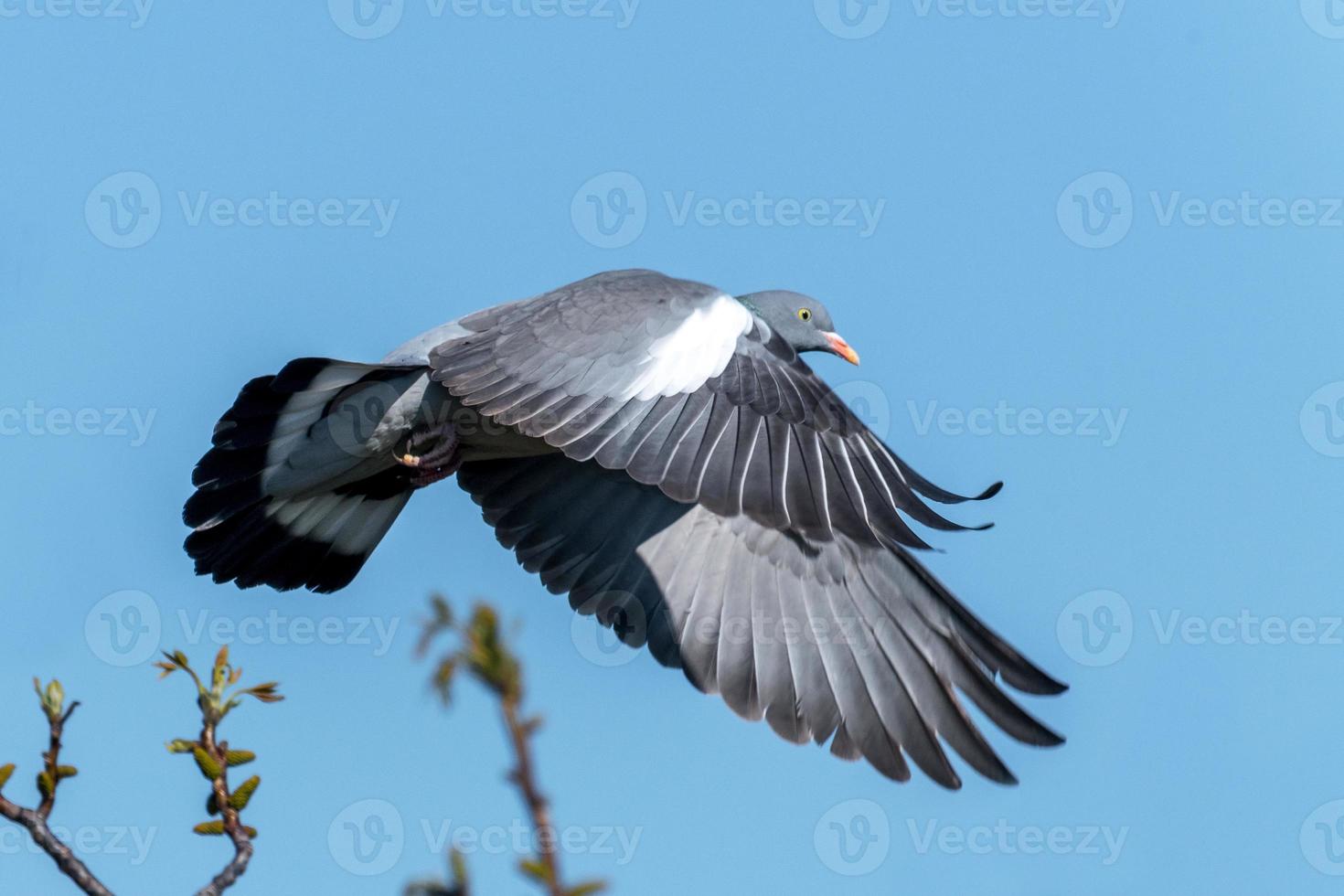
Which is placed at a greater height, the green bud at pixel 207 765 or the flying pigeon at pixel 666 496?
the flying pigeon at pixel 666 496

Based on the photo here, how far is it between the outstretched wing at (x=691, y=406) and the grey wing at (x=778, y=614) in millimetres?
357

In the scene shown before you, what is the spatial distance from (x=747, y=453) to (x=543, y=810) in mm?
4976

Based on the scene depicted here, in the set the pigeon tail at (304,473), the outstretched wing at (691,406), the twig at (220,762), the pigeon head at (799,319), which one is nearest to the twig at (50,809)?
the twig at (220,762)

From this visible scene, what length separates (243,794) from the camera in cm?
282

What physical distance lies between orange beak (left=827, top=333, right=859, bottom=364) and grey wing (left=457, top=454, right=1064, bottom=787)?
1.62m

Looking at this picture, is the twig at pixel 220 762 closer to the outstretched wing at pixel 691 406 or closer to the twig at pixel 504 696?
the twig at pixel 504 696

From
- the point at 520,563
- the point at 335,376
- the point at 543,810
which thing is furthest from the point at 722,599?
the point at 543,810

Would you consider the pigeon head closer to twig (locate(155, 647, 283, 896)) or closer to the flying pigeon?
the flying pigeon

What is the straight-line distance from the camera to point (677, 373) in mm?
6754

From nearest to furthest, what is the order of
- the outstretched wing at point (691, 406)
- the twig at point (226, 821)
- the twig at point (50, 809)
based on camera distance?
the twig at point (50, 809), the twig at point (226, 821), the outstretched wing at point (691, 406)

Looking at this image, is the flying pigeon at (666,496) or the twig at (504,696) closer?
the twig at (504,696)

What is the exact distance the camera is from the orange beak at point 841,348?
30.0ft

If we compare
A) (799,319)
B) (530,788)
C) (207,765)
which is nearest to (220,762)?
(207,765)

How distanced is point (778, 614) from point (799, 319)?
233 cm
